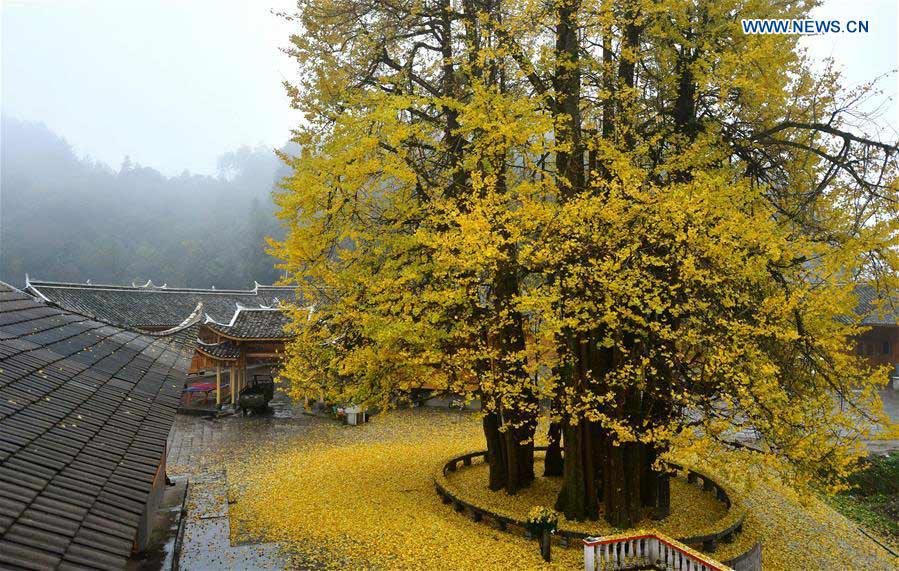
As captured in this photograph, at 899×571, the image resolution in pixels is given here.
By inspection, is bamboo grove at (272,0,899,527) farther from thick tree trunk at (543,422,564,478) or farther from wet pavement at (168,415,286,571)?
wet pavement at (168,415,286,571)

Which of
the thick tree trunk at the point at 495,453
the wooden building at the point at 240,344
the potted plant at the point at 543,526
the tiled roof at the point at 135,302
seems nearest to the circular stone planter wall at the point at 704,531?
the potted plant at the point at 543,526

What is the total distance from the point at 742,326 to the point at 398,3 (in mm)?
9986

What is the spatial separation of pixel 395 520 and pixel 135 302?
92.6ft

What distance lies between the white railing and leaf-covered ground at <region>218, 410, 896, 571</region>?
67 cm

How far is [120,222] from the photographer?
85.1 m

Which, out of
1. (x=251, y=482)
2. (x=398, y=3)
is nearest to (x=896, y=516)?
(x=251, y=482)

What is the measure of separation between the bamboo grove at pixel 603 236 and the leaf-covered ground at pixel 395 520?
197 centimetres

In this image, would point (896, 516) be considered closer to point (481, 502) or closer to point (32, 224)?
point (481, 502)

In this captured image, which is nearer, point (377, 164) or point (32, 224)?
A: point (377, 164)

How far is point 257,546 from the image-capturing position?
9.82m

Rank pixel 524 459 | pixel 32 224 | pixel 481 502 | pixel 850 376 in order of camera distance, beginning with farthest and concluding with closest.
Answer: pixel 32 224
pixel 524 459
pixel 481 502
pixel 850 376

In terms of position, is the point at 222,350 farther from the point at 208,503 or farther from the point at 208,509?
the point at 208,509

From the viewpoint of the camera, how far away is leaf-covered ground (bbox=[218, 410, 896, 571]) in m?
9.57

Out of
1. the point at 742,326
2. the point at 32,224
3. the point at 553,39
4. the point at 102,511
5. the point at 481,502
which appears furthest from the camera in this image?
the point at 32,224
